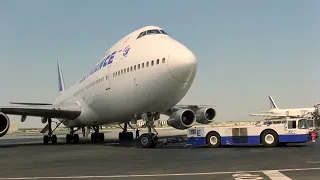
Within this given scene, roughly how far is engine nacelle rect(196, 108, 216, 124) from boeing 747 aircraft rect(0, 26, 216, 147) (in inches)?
192

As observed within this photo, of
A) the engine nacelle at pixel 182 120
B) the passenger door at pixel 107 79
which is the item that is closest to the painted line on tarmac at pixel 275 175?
the engine nacelle at pixel 182 120

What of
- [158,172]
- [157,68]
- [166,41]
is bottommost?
Result: [158,172]

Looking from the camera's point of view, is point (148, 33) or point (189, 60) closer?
point (189, 60)

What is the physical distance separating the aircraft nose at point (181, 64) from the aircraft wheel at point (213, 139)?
441 cm

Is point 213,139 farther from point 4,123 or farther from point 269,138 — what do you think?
point 4,123

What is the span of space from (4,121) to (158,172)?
16792 millimetres

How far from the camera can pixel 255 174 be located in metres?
8.93

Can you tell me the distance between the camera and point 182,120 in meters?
23.3

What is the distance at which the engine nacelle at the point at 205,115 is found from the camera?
28.4 meters

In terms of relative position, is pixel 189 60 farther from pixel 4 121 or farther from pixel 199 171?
pixel 4 121

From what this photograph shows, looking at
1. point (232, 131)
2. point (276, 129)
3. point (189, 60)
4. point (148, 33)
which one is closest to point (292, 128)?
point (276, 129)

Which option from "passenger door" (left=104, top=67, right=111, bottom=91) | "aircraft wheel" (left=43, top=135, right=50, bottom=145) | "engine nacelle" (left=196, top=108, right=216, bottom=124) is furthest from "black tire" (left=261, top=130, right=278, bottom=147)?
"aircraft wheel" (left=43, top=135, right=50, bottom=145)

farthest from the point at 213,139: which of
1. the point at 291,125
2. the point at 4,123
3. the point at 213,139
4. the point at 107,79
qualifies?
the point at 4,123

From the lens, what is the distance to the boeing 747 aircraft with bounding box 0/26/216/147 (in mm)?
17812
